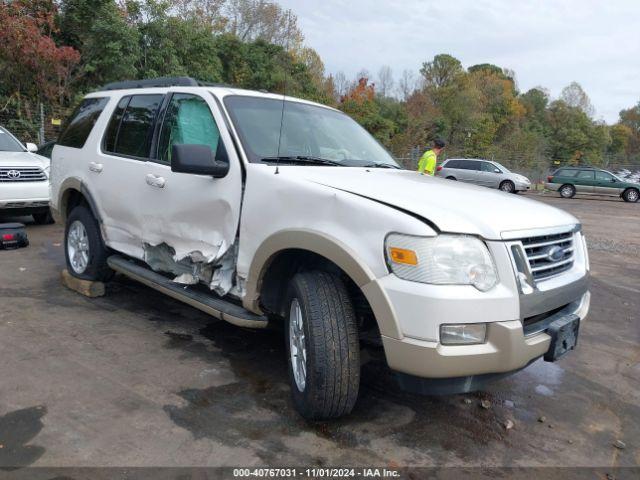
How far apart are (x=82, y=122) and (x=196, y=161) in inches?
105

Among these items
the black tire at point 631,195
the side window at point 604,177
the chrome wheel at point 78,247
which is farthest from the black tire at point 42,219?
the black tire at point 631,195

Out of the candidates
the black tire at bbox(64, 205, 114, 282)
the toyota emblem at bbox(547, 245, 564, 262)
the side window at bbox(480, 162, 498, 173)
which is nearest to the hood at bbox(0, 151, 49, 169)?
the black tire at bbox(64, 205, 114, 282)

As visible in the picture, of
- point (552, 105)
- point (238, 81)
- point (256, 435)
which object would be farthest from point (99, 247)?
point (552, 105)

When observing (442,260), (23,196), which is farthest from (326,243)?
(23,196)

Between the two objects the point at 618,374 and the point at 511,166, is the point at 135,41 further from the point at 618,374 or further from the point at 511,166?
the point at 511,166

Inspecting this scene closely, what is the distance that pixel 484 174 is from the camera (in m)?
25.5

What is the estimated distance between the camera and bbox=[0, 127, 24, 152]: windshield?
8.89 meters

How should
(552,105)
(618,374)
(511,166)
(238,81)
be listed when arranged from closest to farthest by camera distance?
(618,374)
(238,81)
(511,166)
(552,105)

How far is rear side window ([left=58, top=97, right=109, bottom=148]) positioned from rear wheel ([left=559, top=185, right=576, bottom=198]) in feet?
82.5

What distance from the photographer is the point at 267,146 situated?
362 centimetres

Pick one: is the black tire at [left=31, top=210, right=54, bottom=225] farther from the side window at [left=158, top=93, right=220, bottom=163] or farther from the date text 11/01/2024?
the date text 11/01/2024

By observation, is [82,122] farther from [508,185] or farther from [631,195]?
[631,195]

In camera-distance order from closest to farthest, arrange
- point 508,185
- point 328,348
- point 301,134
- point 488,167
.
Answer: point 328,348
point 301,134
point 508,185
point 488,167

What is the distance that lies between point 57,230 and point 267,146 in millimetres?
6426
